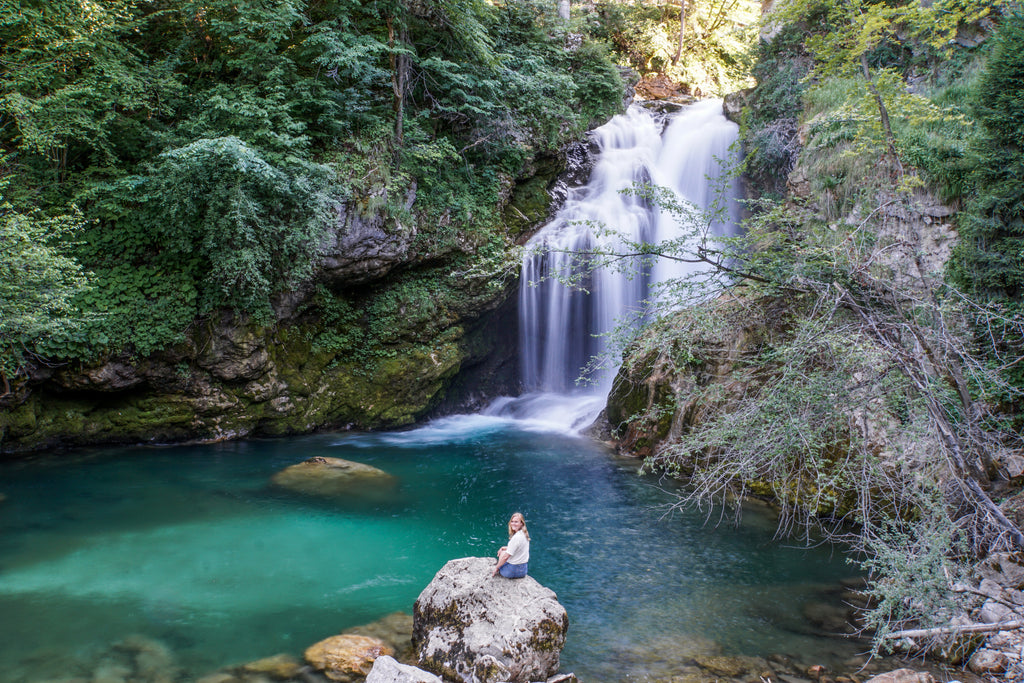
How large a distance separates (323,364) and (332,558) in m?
5.89

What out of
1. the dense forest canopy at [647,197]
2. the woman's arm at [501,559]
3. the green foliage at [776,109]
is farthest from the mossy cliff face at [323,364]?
the woman's arm at [501,559]

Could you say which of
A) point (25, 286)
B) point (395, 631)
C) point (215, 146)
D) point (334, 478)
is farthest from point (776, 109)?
point (25, 286)

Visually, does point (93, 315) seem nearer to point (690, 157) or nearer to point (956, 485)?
point (956, 485)

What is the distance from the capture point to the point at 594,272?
1532cm

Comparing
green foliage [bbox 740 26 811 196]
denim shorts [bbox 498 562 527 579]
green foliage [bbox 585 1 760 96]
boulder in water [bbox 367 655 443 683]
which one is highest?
green foliage [bbox 585 1 760 96]

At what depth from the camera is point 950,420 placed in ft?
16.8

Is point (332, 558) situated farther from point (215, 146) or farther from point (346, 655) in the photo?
point (215, 146)

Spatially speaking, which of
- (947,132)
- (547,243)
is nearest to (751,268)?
(947,132)

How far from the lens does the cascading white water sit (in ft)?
47.7

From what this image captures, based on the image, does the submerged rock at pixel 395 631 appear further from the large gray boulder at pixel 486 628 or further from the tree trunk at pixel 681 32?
the tree trunk at pixel 681 32

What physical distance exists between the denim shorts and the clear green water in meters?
0.88

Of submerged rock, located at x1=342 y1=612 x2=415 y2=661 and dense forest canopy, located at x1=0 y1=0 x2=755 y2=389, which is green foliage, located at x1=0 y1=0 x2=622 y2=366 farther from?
submerged rock, located at x1=342 y1=612 x2=415 y2=661

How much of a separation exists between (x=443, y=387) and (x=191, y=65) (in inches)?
335

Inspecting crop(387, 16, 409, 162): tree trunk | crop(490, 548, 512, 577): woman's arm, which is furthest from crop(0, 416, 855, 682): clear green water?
crop(387, 16, 409, 162): tree trunk
